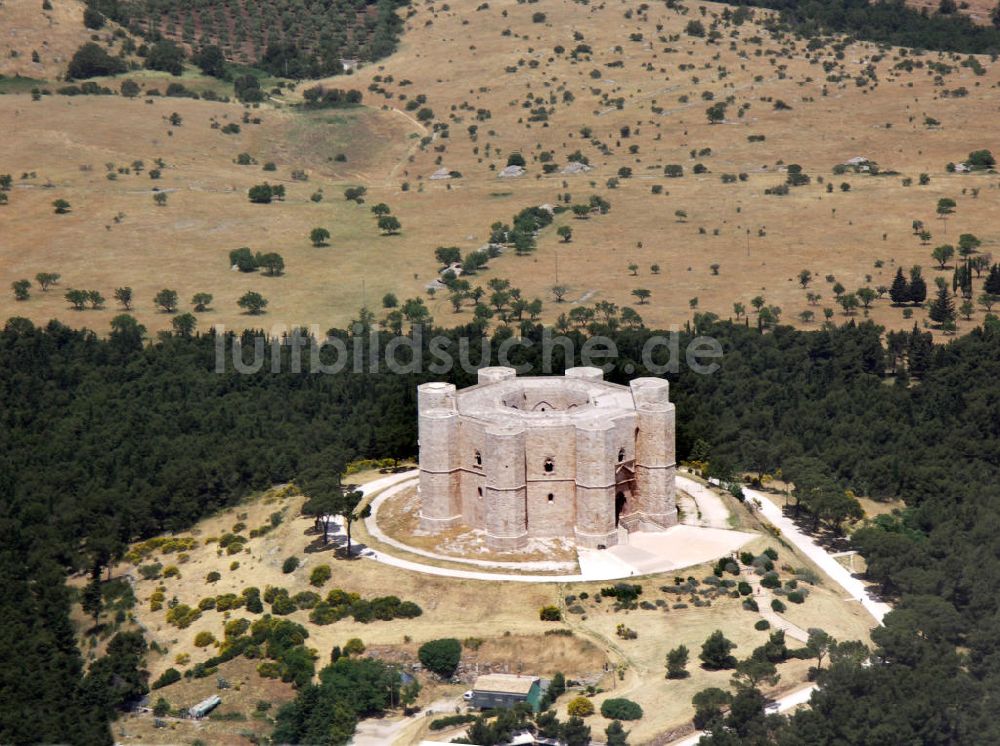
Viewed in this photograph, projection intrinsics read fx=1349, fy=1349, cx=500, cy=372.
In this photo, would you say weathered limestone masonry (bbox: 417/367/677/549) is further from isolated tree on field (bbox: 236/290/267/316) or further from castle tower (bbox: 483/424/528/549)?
isolated tree on field (bbox: 236/290/267/316)

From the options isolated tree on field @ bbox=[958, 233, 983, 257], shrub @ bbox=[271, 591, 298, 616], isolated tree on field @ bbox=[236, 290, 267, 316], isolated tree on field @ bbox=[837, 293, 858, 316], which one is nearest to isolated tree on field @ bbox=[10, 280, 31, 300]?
isolated tree on field @ bbox=[236, 290, 267, 316]

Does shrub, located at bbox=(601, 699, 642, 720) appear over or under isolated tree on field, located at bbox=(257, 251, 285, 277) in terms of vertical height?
under

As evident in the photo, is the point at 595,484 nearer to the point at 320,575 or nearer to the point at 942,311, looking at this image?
the point at 320,575

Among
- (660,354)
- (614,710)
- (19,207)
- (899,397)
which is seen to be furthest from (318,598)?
(19,207)

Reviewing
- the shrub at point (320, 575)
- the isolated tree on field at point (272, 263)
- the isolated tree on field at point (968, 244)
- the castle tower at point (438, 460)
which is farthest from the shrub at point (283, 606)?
the isolated tree on field at point (968, 244)

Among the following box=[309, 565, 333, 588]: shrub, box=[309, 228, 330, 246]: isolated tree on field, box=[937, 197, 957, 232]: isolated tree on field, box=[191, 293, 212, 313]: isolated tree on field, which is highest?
box=[937, 197, 957, 232]: isolated tree on field

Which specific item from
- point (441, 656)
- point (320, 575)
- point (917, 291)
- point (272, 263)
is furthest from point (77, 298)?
point (917, 291)

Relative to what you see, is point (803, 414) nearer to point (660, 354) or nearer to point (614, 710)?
point (660, 354)
